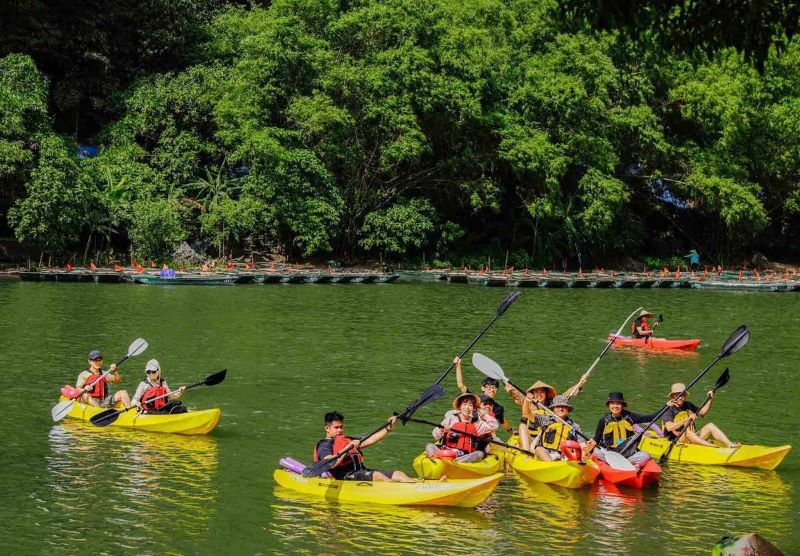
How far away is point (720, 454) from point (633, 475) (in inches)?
90.5

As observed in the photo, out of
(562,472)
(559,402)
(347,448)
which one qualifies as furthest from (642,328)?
(347,448)

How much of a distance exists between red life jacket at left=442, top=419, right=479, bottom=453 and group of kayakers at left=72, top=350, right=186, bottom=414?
5089 mm

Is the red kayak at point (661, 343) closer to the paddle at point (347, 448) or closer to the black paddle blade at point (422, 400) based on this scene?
the black paddle blade at point (422, 400)

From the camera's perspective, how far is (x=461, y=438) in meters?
16.2

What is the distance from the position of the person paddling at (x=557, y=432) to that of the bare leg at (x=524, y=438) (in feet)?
0.64

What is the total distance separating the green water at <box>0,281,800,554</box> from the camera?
46.0 ft

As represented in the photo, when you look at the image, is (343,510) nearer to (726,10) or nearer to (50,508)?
(50,508)

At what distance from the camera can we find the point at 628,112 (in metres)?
56.6

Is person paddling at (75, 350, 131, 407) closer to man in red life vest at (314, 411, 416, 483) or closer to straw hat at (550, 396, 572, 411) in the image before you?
man in red life vest at (314, 411, 416, 483)

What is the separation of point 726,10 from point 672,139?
50248 millimetres

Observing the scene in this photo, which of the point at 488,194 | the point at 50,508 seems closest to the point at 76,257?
the point at 488,194

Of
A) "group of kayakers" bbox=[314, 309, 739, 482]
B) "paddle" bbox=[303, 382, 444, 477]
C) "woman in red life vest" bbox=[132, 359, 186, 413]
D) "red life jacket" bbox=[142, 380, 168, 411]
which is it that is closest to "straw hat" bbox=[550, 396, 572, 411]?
"group of kayakers" bbox=[314, 309, 739, 482]

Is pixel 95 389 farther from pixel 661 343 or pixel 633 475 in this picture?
pixel 661 343

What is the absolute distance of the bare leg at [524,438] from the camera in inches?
661
